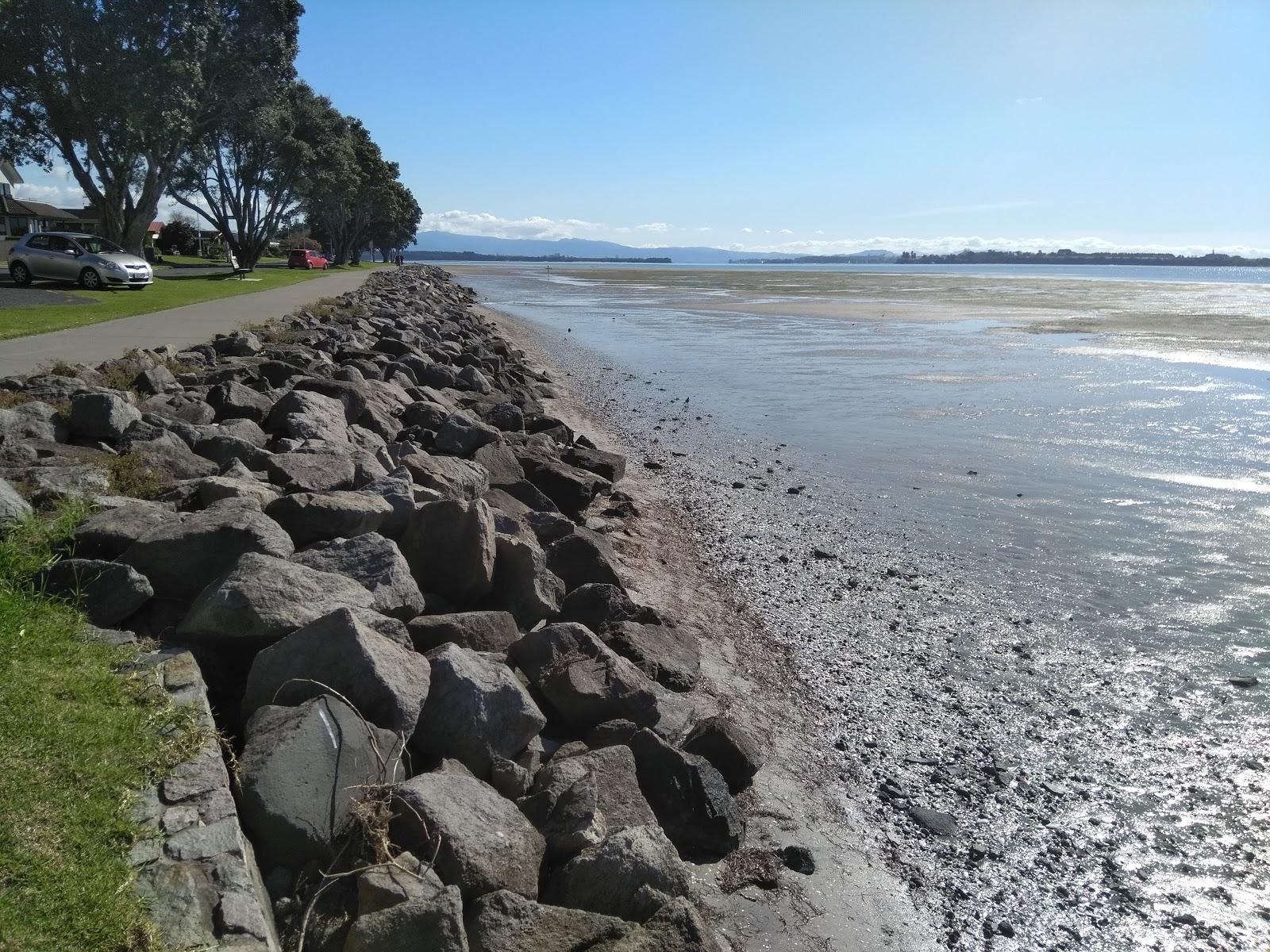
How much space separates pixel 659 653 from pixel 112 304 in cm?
1850

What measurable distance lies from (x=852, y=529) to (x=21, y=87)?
1237 inches

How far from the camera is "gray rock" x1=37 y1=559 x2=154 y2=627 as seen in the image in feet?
13.7

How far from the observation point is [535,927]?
3117 millimetres

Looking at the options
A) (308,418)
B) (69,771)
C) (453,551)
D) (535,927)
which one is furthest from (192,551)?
(308,418)

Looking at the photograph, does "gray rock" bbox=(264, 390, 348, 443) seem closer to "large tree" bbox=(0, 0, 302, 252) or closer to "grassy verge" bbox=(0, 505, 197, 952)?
"grassy verge" bbox=(0, 505, 197, 952)

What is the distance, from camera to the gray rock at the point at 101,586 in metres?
4.17

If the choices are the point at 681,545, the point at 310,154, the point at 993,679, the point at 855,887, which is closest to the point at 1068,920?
→ the point at 855,887

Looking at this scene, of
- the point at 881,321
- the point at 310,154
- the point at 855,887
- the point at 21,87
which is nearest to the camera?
the point at 855,887

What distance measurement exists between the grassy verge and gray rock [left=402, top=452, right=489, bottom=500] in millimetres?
3233

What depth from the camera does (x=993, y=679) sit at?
19.7ft

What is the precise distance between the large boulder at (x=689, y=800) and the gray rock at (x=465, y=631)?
106cm

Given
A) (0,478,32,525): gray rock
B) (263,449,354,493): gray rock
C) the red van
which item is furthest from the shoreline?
the red van

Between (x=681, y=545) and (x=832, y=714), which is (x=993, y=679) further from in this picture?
(x=681, y=545)

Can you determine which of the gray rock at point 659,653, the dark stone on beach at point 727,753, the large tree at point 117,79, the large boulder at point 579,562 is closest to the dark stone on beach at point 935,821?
the dark stone on beach at point 727,753
